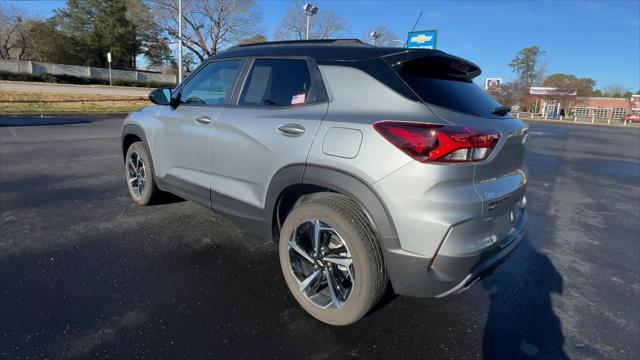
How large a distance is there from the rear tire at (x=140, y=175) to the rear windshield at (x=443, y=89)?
303 centimetres

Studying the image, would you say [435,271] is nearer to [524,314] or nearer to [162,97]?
[524,314]

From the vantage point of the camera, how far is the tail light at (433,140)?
207 cm

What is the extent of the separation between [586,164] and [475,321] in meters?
10.5

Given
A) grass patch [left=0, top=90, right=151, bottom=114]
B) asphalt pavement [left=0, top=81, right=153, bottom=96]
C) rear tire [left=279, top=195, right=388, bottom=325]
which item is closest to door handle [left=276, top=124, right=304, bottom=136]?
rear tire [left=279, top=195, right=388, bottom=325]

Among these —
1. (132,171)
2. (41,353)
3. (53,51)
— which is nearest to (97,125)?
(132,171)

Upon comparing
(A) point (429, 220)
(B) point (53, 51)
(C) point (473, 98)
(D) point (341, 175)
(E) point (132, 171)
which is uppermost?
(B) point (53, 51)

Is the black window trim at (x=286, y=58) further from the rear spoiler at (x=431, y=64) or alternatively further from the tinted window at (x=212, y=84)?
the rear spoiler at (x=431, y=64)

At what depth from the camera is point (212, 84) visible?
3.59 metres

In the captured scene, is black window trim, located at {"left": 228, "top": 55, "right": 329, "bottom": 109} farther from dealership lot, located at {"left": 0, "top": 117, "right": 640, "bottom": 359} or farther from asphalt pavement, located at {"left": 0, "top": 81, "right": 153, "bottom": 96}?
asphalt pavement, located at {"left": 0, "top": 81, "right": 153, "bottom": 96}

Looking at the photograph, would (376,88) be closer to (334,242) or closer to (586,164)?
(334,242)

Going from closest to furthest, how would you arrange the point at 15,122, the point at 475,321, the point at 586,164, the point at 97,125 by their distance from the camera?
the point at 475,321 < the point at 586,164 < the point at 15,122 < the point at 97,125

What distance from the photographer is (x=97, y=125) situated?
42.7 ft

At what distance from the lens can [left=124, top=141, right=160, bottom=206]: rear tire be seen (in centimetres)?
427

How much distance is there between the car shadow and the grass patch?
1736 cm
